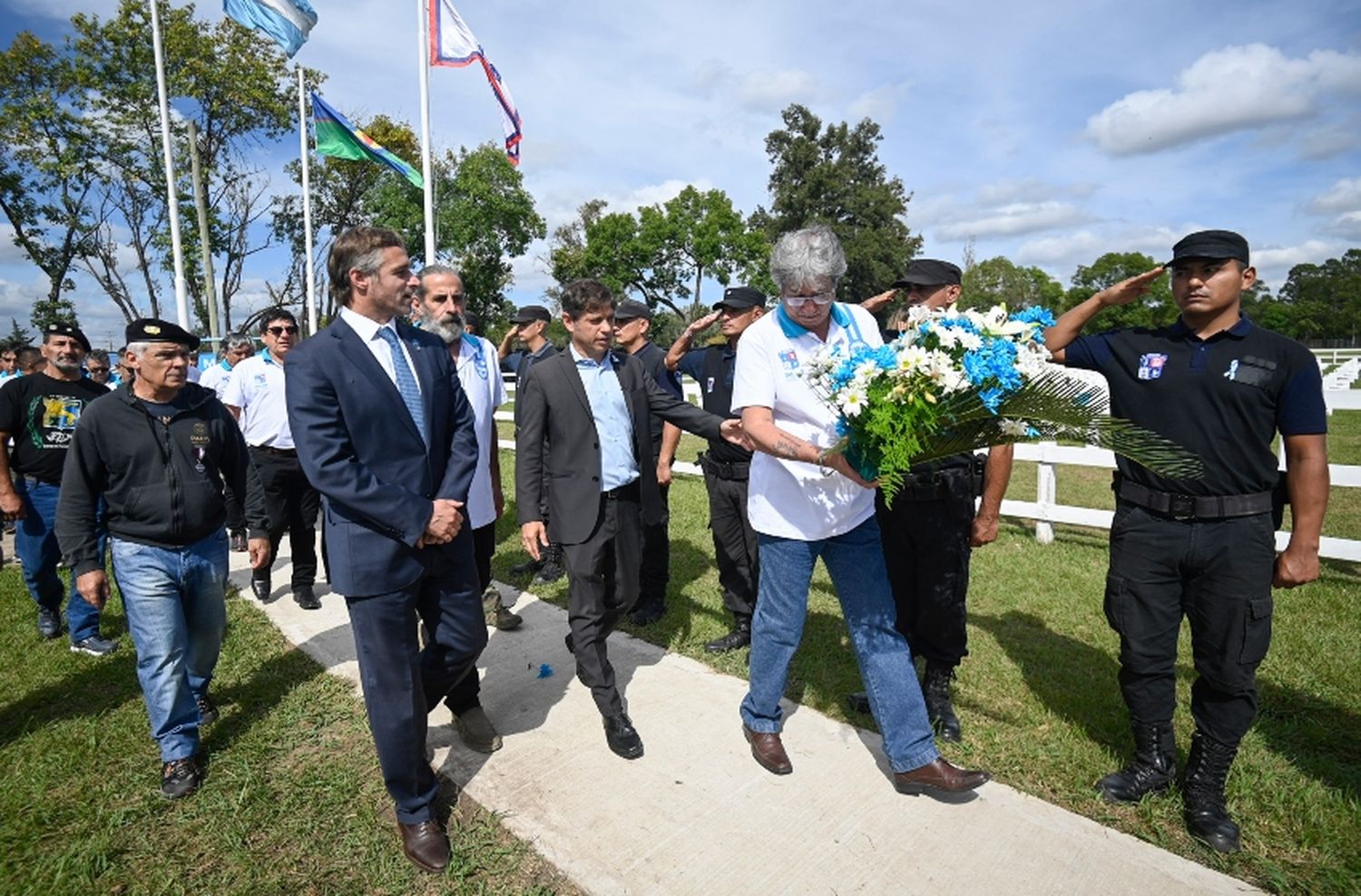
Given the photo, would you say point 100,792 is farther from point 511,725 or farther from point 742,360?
point 742,360

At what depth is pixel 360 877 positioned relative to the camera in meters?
2.66

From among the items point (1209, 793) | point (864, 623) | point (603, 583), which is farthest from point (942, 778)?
point (603, 583)

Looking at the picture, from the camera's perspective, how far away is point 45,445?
16.9 ft

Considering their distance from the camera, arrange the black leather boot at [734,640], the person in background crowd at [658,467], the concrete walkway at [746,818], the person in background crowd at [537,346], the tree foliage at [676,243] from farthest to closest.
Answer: the tree foliage at [676,243]
the person in background crowd at [537,346]
the person in background crowd at [658,467]
the black leather boot at [734,640]
the concrete walkway at [746,818]

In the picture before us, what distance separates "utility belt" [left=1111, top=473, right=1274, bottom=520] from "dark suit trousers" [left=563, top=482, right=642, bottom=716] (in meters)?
2.32

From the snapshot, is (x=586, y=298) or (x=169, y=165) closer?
(x=586, y=298)

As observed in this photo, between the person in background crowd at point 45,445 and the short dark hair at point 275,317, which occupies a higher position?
the short dark hair at point 275,317

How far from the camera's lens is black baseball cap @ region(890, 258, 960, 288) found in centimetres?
359

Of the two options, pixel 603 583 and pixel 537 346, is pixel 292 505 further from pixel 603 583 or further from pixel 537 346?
pixel 603 583

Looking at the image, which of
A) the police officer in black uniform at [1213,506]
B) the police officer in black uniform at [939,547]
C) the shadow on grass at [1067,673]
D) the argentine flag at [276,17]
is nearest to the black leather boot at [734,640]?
the police officer in black uniform at [939,547]

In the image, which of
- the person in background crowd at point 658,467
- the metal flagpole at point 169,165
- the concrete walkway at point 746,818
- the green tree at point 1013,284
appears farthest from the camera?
the green tree at point 1013,284

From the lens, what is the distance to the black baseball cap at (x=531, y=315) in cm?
662

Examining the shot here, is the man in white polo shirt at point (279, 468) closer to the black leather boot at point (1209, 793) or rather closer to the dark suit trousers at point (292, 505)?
the dark suit trousers at point (292, 505)

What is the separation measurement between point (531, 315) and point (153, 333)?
3574 mm
